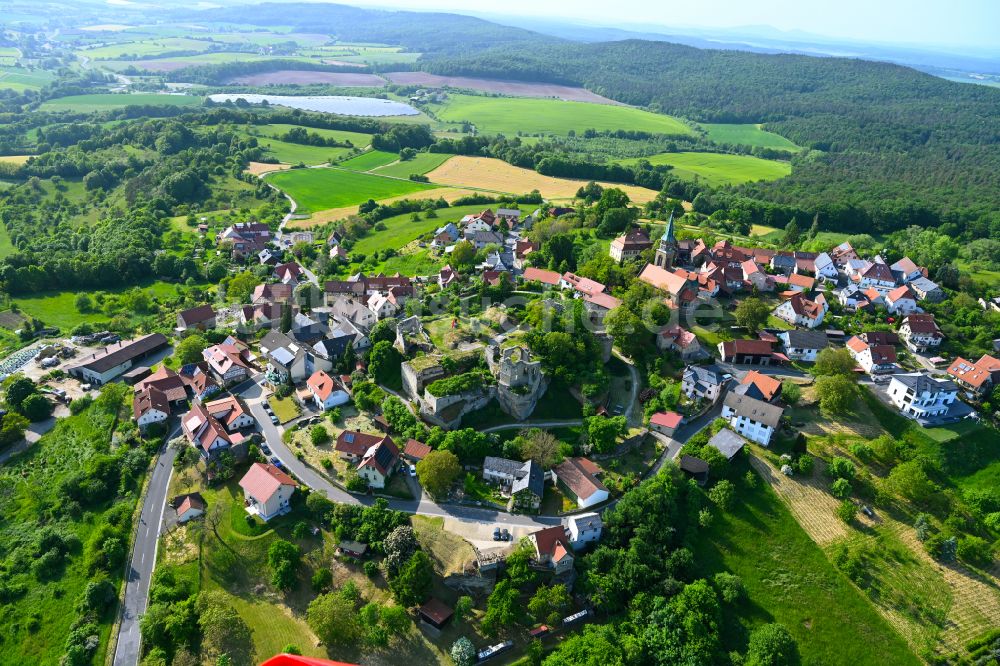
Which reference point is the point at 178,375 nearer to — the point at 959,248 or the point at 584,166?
the point at 584,166

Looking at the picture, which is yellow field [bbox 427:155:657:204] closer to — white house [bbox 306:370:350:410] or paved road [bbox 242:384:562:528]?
white house [bbox 306:370:350:410]

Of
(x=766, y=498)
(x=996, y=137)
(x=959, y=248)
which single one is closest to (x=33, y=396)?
(x=766, y=498)

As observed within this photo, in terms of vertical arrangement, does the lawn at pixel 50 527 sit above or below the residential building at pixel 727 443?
below

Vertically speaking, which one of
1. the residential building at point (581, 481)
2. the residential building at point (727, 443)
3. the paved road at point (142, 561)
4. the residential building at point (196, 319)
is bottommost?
the paved road at point (142, 561)

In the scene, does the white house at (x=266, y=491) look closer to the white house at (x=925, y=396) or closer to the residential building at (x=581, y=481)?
the residential building at (x=581, y=481)

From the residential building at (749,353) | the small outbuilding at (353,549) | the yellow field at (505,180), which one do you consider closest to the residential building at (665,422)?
the residential building at (749,353)

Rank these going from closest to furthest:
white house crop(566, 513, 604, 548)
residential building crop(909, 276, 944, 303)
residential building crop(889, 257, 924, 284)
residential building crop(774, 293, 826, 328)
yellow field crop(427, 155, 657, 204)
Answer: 1. white house crop(566, 513, 604, 548)
2. residential building crop(774, 293, 826, 328)
3. residential building crop(909, 276, 944, 303)
4. residential building crop(889, 257, 924, 284)
5. yellow field crop(427, 155, 657, 204)

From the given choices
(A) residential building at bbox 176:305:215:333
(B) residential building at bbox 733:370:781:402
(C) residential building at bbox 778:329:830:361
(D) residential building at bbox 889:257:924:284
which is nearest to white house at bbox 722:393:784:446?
(B) residential building at bbox 733:370:781:402
